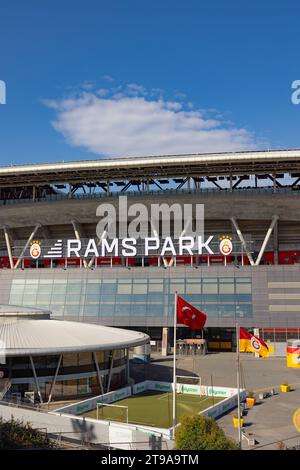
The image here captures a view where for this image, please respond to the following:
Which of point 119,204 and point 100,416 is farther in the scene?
point 119,204

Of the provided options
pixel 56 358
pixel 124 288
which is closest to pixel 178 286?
pixel 124 288

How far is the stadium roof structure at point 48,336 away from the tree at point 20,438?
1095 cm

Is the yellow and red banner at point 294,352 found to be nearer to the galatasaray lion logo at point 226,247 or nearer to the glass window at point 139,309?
the glass window at point 139,309

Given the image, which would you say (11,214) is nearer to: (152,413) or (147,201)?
(147,201)

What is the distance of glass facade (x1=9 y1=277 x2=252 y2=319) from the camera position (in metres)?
72.5

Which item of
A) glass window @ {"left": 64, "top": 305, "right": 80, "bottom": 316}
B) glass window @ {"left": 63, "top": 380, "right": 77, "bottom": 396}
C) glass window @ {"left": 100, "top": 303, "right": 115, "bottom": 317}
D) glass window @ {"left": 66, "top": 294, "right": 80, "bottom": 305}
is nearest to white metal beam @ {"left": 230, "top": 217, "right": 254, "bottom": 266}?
glass window @ {"left": 100, "top": 303, "right": 115, "bottom": 317}

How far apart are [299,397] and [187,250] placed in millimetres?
40187

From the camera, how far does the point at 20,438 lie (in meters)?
23.6

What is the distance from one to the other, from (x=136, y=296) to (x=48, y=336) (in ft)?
121

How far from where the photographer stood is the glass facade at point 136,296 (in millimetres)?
72500

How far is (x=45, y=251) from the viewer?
88500mm

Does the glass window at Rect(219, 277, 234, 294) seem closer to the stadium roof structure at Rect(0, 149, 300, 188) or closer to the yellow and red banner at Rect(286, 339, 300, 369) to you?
the stadium roof structure at Rect(0, 149, 300, 188)

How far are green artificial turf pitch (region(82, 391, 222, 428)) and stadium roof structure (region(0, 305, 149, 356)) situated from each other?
15.7 ft
